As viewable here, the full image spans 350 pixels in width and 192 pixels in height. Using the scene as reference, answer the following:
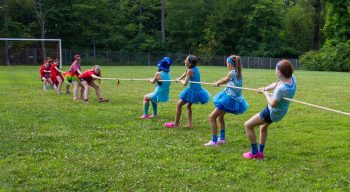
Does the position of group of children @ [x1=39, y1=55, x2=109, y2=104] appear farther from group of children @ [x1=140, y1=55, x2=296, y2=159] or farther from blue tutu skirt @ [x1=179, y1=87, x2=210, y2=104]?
blue tutu skirt @ [x1=179, y1=87, x2=210, y2=104]

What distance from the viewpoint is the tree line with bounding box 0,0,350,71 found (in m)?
63.5

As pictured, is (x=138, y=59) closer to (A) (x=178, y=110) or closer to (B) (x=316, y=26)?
(B) (x=316, y=26)

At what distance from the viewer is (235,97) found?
9.05 m

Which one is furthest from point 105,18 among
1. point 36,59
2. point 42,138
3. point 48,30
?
point 42,138

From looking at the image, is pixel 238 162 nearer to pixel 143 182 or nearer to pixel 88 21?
pixel 143 182

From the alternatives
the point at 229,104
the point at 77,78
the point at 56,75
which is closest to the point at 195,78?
the point at 229,104

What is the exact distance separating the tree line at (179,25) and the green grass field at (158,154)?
5075 centimetres

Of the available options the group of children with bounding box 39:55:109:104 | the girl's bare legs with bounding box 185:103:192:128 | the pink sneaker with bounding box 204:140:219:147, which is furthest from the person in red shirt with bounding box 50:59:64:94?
the pink sneaker with bounding box 204:140:219:147

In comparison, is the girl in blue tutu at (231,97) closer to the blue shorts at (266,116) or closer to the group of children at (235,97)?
the group of children at (235,97)

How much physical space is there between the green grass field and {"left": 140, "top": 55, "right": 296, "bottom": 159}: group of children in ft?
1.25

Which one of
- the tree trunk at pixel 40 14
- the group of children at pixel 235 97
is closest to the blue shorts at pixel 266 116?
the group of children at pixel 235 97

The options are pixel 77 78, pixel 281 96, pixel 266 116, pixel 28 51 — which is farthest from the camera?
pixel 28 51

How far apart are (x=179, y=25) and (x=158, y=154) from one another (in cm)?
6736

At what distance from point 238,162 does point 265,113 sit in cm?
101
